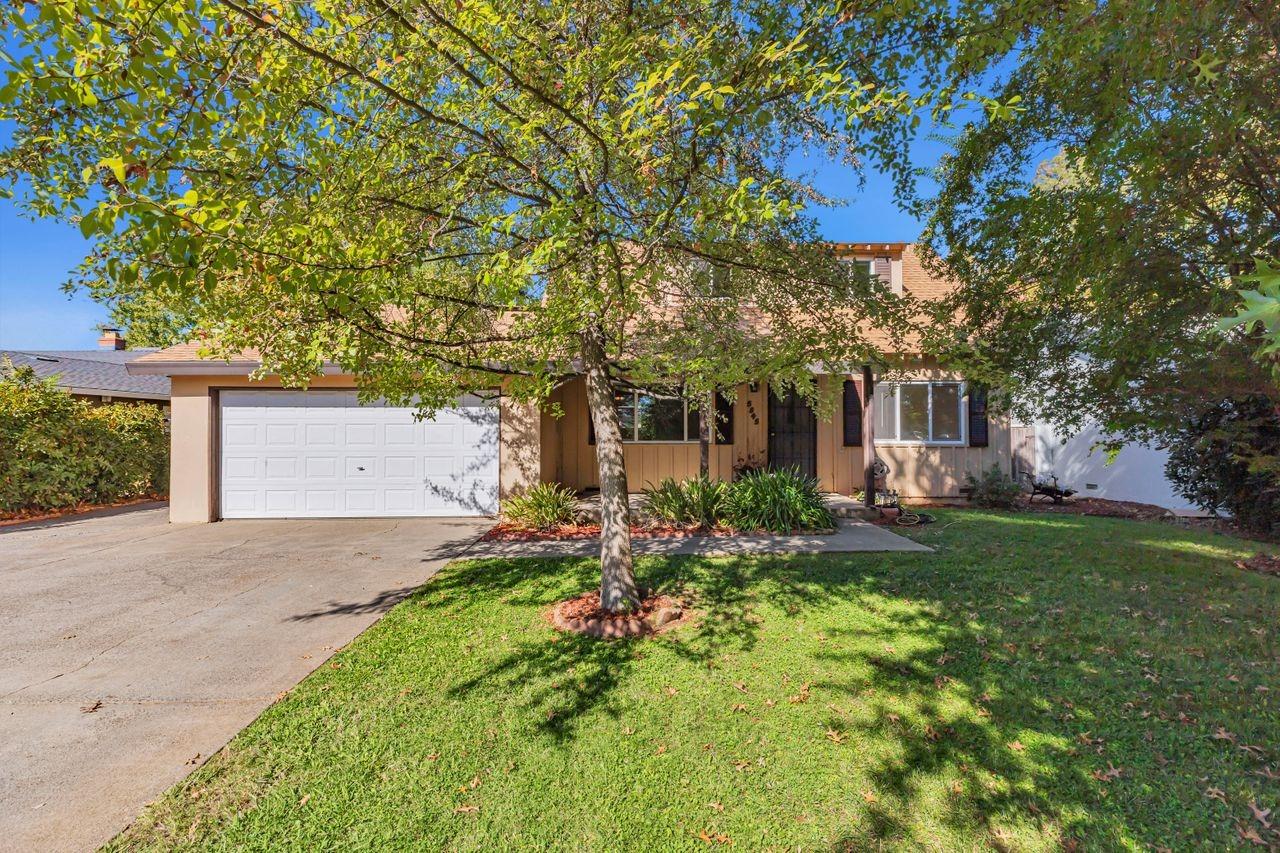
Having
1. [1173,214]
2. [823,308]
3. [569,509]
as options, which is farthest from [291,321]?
[1173,214]

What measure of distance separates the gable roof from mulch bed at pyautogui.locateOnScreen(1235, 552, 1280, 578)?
20633mm

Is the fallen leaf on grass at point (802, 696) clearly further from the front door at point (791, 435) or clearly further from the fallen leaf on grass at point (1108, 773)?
the front door at point (791, 435)

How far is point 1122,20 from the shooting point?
3.05 m

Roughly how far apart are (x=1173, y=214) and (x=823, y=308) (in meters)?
2.62

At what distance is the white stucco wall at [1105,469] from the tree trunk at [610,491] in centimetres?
1077

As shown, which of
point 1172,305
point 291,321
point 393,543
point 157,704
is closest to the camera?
point 157,704

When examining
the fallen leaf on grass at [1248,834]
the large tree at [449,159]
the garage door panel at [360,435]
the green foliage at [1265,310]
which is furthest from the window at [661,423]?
the green foliage at [1265,310]

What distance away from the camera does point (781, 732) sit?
3223 mm

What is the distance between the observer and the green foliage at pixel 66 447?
10.3 metres

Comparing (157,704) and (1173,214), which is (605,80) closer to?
(1173,214)

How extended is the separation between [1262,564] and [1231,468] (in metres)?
2.58

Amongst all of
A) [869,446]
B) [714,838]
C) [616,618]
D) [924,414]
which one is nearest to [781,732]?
[714,838]

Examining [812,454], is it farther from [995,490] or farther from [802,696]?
[802,696]

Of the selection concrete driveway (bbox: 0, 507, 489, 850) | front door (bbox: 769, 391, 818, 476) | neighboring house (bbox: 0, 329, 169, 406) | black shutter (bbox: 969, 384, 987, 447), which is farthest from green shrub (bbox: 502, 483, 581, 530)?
neighboring house (bbox: 0, 329, 169, 406)
